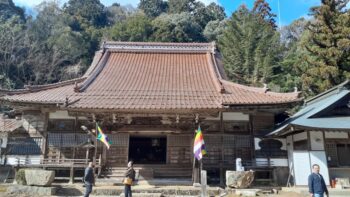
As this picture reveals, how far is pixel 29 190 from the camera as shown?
10.1 m

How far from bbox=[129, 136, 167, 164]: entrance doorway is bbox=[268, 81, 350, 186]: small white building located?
5.83 meters

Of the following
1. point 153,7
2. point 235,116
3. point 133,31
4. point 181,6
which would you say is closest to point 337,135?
point 235,116

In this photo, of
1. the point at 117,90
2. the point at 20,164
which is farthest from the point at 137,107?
the point at 20,164

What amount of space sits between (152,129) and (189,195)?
333 cm

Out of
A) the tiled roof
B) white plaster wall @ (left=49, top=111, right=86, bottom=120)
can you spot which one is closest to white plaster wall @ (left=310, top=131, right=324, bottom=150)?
white plaster wall @ (left=49, top=111, right=86, bottom=120)

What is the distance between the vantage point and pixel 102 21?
2159 inches

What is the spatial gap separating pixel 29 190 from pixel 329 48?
59.3 ft

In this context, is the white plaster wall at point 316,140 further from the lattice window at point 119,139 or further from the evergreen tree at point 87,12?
the evergreen tree at point 87,12

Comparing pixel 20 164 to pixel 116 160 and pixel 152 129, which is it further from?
pixel 152 129

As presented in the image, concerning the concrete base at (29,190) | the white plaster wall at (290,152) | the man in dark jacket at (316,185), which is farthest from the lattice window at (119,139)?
the man in dark jacket at (316,185)

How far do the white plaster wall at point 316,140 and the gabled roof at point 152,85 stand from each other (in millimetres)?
1500

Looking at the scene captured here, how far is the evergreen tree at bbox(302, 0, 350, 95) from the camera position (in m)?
18.5

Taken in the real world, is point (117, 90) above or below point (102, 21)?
below

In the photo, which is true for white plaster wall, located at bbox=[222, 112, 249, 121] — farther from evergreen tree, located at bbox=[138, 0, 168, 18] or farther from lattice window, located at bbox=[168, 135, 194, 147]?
evergreen tree, located at bbox=[138, 0, 168, 18]
